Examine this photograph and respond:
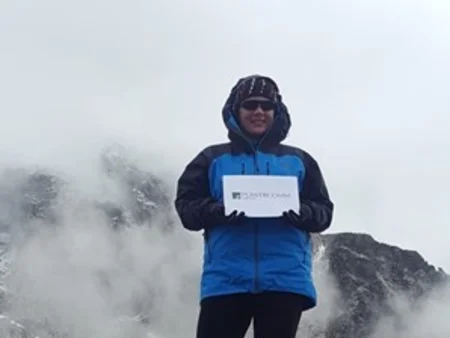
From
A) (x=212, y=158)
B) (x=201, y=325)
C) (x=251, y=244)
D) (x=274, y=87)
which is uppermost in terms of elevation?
(x=274, y=87)

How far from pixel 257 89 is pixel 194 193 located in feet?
3.12

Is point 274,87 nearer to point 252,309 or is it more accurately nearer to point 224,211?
point 224,211

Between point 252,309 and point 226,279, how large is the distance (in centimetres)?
29

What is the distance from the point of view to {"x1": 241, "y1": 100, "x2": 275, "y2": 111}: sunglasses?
6.46 metres

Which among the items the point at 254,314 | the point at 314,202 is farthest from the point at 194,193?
the point at 254,314

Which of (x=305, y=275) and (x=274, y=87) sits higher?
(x=274, y=87)

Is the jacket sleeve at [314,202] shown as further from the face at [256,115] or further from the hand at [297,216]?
the face at [256,115]

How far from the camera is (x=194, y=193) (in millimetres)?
6328

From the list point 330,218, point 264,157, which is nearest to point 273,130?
point 264,157

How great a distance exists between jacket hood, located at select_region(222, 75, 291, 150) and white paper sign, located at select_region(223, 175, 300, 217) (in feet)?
1.28

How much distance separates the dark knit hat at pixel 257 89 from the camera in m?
6.51

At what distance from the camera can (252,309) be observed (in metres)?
5.96

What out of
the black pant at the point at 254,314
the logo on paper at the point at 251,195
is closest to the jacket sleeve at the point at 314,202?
the logo on paper at the point at 251,195

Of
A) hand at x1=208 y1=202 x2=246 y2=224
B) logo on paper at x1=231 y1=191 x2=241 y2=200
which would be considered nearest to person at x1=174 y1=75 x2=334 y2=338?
hand at x1=208 y1=202 x2=246 y2=224
